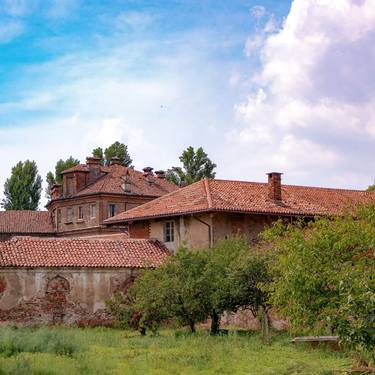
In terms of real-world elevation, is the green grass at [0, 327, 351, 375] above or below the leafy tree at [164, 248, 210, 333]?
below

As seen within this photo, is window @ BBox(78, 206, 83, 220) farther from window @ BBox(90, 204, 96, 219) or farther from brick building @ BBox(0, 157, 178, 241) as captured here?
window @ BBox(90, 204, 96, 219)

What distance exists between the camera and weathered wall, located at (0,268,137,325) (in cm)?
3231

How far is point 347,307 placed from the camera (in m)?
13.9

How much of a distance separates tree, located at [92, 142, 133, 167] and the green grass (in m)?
53.9

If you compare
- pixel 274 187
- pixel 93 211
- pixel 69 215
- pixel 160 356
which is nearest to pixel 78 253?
pixel 274 187

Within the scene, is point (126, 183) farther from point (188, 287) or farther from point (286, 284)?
point (286, 284)

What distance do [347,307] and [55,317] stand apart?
843 inches

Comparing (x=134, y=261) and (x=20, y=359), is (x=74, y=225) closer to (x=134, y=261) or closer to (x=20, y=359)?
(x=134, y=261)

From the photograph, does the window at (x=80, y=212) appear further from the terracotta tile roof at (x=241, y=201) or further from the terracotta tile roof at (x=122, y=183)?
the terracotta tile roof at (x=241, y=201)

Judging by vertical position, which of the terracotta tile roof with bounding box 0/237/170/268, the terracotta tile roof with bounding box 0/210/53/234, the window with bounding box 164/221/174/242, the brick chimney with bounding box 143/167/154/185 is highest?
the brick chimney with bounding box 143/167/154/185

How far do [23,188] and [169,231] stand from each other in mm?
47155

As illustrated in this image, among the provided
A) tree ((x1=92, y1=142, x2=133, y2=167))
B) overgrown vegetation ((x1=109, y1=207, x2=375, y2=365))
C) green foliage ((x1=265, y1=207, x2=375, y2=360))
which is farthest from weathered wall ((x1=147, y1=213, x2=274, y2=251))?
tree ((x1=92, y1=142, x2=133, y2=167))

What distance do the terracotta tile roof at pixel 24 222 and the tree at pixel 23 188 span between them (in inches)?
463

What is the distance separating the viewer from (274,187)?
1508 inches
